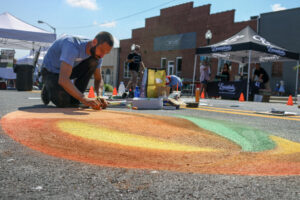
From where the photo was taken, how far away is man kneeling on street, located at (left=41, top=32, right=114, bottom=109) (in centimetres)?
351

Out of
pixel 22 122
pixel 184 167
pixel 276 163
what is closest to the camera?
pixel 184 167

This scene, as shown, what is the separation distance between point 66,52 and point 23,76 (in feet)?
27.4

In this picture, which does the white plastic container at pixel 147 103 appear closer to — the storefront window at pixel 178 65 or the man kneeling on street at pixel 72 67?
the man kneeling on street at pixel 72 67

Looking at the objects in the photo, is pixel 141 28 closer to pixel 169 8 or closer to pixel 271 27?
pixel 169 8

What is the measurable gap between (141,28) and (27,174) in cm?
3005

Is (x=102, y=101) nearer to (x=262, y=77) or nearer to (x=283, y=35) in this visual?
(x=262, y=77)

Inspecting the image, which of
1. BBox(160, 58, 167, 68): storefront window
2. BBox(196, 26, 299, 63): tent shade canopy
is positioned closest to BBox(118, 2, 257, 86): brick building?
BBox(160, 58, 167, 68): storefront window

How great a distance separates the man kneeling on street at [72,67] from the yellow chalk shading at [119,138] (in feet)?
3.22

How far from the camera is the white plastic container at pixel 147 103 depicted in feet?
16.7

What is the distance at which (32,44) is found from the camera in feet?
48.8

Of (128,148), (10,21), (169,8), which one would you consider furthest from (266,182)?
(169,8)

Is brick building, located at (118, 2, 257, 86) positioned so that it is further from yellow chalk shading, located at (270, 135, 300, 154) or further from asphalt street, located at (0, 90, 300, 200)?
asphalt street, located at (0, 90, 300, 200)

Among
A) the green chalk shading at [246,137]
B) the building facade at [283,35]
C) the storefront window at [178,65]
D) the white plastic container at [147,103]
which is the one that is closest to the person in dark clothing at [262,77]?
the building facade at [283,35]

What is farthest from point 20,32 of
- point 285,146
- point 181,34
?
point 181,34
